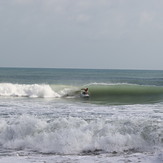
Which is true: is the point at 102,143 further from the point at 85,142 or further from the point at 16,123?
the point at 16,123

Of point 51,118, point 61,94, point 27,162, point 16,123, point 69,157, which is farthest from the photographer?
point 61,94

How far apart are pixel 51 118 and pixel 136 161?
5.47m

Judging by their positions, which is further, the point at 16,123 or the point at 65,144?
the point at 16,123

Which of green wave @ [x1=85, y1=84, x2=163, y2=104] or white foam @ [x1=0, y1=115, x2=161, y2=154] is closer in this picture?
white foam @ [x1=0, y1=115, x2=161, y2=154]

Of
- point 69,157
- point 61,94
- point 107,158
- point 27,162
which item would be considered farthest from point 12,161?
point 61,94

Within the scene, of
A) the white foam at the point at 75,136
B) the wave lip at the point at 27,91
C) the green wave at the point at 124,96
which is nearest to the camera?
the white foam at the point at 75,136

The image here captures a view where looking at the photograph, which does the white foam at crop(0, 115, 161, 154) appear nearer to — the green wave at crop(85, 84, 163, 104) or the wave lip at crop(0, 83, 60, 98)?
A: the green wave at crop(85, 84, 163, 104)

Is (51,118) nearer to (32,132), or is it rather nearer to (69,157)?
(32,132)

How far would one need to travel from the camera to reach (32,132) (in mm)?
11227

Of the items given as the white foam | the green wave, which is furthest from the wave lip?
the white foam

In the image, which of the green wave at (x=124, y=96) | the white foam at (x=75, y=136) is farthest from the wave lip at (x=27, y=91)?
the white foam at (x=75, y=136)

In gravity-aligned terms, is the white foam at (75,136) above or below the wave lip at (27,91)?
below

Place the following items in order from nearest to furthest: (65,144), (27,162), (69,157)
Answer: (27,162), (69,157), (65,144)

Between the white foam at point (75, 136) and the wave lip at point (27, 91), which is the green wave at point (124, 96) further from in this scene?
the white foam at point (75, 136)
